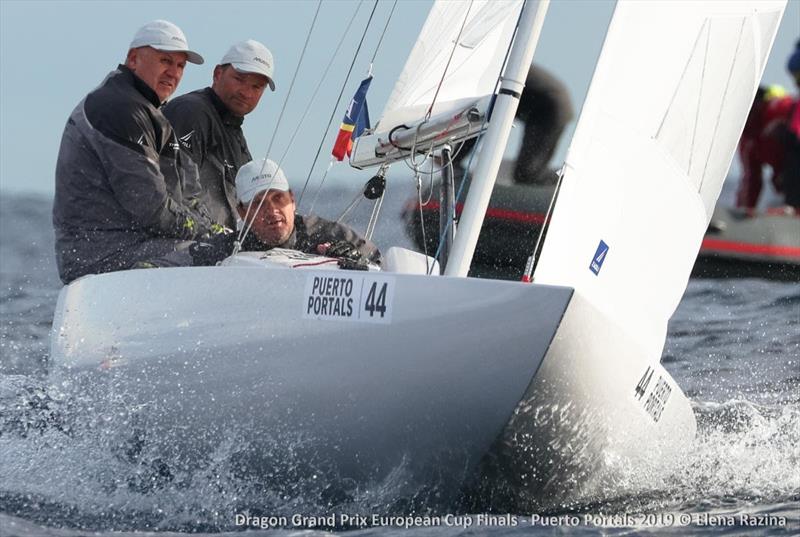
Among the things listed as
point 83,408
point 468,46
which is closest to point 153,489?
point 83,408

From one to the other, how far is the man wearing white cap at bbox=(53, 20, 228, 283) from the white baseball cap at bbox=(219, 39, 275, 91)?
59 centimetres

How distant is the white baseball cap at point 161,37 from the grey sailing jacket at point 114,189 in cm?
19

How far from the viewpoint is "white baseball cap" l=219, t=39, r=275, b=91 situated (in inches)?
203

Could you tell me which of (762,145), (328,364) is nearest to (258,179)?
(328,364)

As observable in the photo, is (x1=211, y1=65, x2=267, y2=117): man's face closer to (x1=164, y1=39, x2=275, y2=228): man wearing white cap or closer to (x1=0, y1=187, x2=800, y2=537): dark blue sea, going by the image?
(x1=164, y1=39, x2=275, y2=228): man wearing white cap

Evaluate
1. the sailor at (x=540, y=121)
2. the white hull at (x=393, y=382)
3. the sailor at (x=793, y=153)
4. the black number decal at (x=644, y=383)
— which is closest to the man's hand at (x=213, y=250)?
the white hull at (x=393, y=382)

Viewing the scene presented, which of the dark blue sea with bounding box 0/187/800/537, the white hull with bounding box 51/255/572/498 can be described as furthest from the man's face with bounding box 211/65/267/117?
the white hull with bounding box 51/255/572/498

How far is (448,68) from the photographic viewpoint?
4.63 meters

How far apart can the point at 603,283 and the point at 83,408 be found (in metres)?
1.58

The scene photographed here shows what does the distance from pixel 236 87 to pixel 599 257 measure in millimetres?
2060

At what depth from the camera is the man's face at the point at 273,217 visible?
4156mm

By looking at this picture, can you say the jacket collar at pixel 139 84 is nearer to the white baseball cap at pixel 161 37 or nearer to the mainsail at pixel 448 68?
the white baseball cap at pixel 161 37

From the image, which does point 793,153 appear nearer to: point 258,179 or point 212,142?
point 212,142

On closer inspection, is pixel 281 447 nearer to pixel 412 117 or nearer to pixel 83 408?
pixel 83 408
